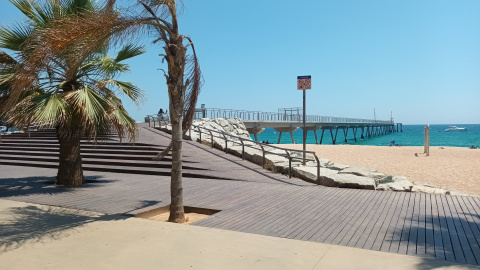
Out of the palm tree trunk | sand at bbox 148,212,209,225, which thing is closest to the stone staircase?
sand at bbox 148,212,209,225

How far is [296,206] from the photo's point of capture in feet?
22.5

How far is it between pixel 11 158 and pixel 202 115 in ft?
45.8

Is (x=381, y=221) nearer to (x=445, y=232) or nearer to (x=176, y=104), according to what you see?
(x=445, y=232)

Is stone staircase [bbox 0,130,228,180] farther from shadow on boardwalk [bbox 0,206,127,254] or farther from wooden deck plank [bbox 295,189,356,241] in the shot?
wooden deck plank [bbox 295,189,356,241]

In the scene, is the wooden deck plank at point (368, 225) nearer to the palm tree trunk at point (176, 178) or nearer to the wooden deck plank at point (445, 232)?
the wooden deck plank at point (445, 232)

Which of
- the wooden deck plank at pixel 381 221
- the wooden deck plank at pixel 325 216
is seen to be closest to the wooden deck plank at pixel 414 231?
the wooden deck plank at pixel 381 221

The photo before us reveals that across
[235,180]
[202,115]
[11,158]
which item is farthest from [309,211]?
[202,115]

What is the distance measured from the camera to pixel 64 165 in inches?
375

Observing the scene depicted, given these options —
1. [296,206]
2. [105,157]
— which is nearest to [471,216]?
[296,206]

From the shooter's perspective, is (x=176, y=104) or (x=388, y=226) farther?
(x=176, y=104)

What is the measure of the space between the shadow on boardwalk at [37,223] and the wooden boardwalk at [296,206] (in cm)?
43

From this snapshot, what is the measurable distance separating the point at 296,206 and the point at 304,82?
16.1 ft

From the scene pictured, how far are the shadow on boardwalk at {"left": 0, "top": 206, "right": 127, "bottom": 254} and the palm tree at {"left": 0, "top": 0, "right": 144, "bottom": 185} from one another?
74.1 inches

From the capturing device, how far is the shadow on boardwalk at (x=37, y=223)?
5048mm
